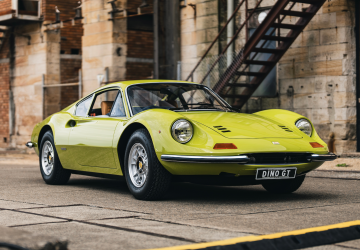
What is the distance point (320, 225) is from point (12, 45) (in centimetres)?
2009

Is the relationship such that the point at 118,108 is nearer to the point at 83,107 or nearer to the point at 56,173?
the point at 83,107

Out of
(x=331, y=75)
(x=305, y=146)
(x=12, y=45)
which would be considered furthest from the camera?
(x=12, y=45)

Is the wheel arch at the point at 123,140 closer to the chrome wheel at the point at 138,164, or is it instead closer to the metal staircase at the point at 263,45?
the chrome wheel at the point at 138,164

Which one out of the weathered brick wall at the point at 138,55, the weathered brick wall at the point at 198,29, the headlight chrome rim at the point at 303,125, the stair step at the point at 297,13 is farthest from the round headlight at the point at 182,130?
the weathered brick wall at the point at 138,55

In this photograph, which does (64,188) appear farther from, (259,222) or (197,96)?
(259,222)

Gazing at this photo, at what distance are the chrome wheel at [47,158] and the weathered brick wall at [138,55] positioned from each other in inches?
513

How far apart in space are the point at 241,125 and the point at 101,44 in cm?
1274

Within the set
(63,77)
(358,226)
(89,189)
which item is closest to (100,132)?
(89,189)

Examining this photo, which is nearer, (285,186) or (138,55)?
(285,186)

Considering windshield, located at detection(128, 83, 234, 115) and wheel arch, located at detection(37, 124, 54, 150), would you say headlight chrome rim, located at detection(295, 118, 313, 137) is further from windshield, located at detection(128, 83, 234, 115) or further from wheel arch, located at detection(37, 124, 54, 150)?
Answer: wheel arch, located at detection(37, 124, 54, 150)

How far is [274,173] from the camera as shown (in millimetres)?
5945

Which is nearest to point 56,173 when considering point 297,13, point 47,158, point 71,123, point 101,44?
point 47,158

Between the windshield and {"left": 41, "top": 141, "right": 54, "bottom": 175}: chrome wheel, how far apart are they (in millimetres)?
1788

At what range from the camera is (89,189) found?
756 cm
